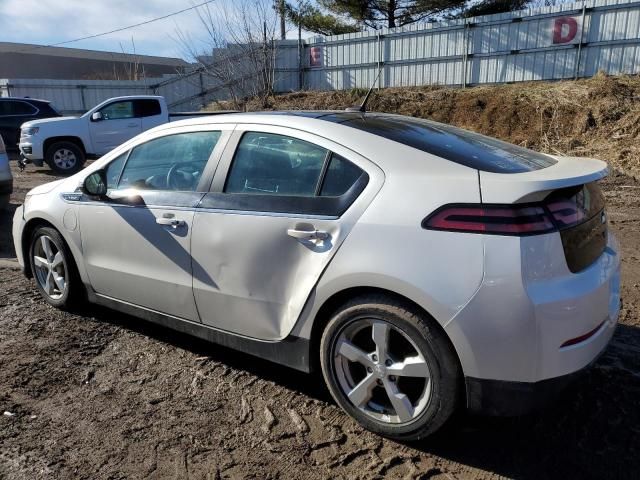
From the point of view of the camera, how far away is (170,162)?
3.49 metres

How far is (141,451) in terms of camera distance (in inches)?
103

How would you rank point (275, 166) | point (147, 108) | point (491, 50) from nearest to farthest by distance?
point (275, 166) < point (147, 108) < point (491, 50)

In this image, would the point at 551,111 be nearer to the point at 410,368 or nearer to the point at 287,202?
the point at 287,202

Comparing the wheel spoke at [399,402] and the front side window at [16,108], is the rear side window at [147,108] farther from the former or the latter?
the wheel spoke at [399,402]

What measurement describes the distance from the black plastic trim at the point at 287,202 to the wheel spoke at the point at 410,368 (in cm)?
76

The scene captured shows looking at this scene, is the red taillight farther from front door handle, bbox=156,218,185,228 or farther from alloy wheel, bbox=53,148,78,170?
alloy wheel, bbox=53,148,78,170

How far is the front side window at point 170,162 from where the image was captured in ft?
10.8

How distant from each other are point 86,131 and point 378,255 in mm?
13038

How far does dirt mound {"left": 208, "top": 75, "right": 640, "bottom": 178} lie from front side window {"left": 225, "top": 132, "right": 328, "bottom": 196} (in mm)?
9646

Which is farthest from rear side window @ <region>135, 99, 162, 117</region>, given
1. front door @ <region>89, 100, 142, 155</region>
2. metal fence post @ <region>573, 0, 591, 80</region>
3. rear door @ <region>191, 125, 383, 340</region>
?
rear door @ <region>191, 125, 383, 340</region>

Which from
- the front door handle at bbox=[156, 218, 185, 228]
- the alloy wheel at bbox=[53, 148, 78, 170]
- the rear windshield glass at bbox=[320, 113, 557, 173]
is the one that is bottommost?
the alloy wheel at bbox=[53, 148, 78, 170]

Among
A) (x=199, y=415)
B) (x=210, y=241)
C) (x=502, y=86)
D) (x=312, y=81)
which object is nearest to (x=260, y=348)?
(x=199, y=415)

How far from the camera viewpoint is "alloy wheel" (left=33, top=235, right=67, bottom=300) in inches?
→ 163

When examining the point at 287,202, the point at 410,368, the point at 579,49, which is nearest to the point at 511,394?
the point at 410,368
